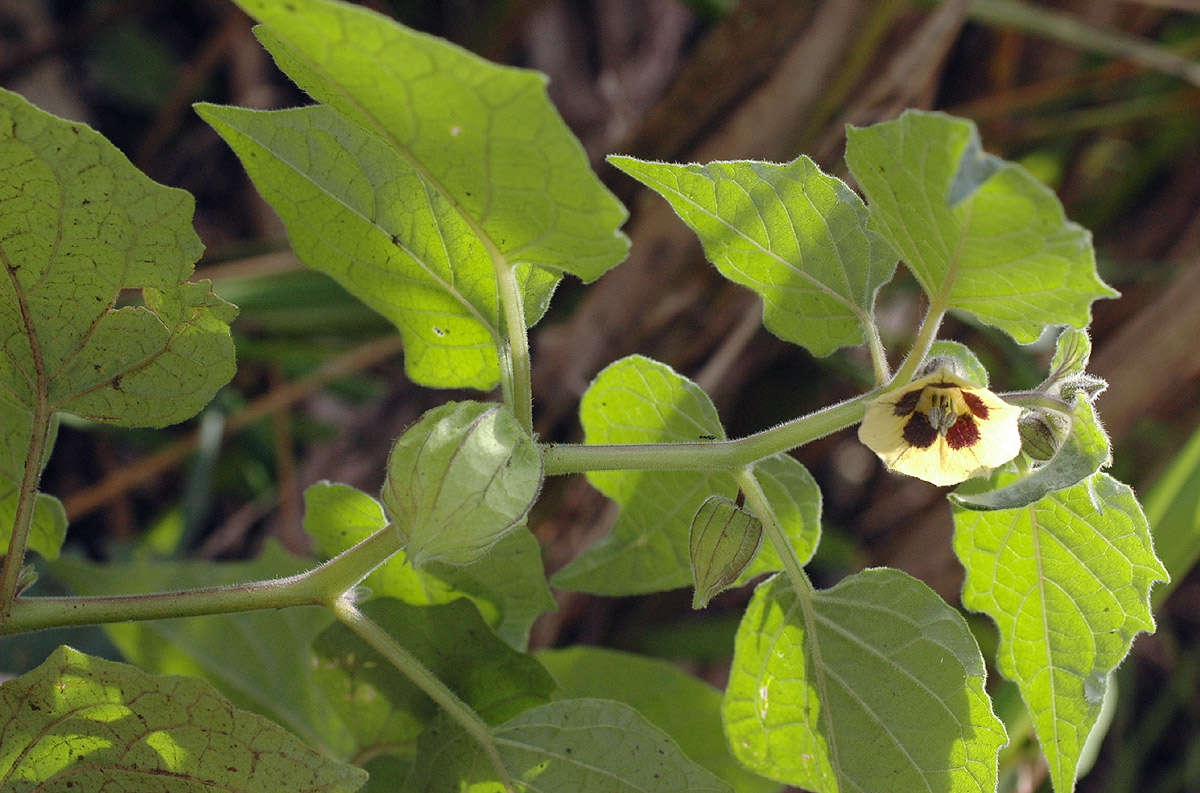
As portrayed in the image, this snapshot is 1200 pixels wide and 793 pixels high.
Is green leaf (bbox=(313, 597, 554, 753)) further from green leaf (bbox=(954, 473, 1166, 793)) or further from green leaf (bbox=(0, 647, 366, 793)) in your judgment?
green leaf (bbox=(954, 473, 1166, 793))

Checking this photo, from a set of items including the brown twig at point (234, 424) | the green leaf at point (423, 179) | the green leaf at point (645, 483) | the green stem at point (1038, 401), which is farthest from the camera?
the brown twig at point (234, 424)

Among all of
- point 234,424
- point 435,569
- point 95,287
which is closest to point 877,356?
point 435,569

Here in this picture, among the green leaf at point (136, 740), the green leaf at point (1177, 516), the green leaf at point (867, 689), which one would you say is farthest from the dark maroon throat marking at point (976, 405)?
the green leaf at point (1177, 516)

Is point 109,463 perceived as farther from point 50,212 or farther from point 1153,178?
point 1153,178

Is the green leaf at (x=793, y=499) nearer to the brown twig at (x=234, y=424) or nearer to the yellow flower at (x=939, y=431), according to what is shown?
the yellow flower at (x=939, y=431)

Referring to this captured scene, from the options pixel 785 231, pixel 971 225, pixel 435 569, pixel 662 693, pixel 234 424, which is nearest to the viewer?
pixel 971 225

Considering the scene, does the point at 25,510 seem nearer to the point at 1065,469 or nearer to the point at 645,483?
the point at 645,483

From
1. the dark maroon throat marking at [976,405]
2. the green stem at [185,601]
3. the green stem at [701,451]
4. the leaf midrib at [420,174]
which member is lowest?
the green stem at [185,601]
